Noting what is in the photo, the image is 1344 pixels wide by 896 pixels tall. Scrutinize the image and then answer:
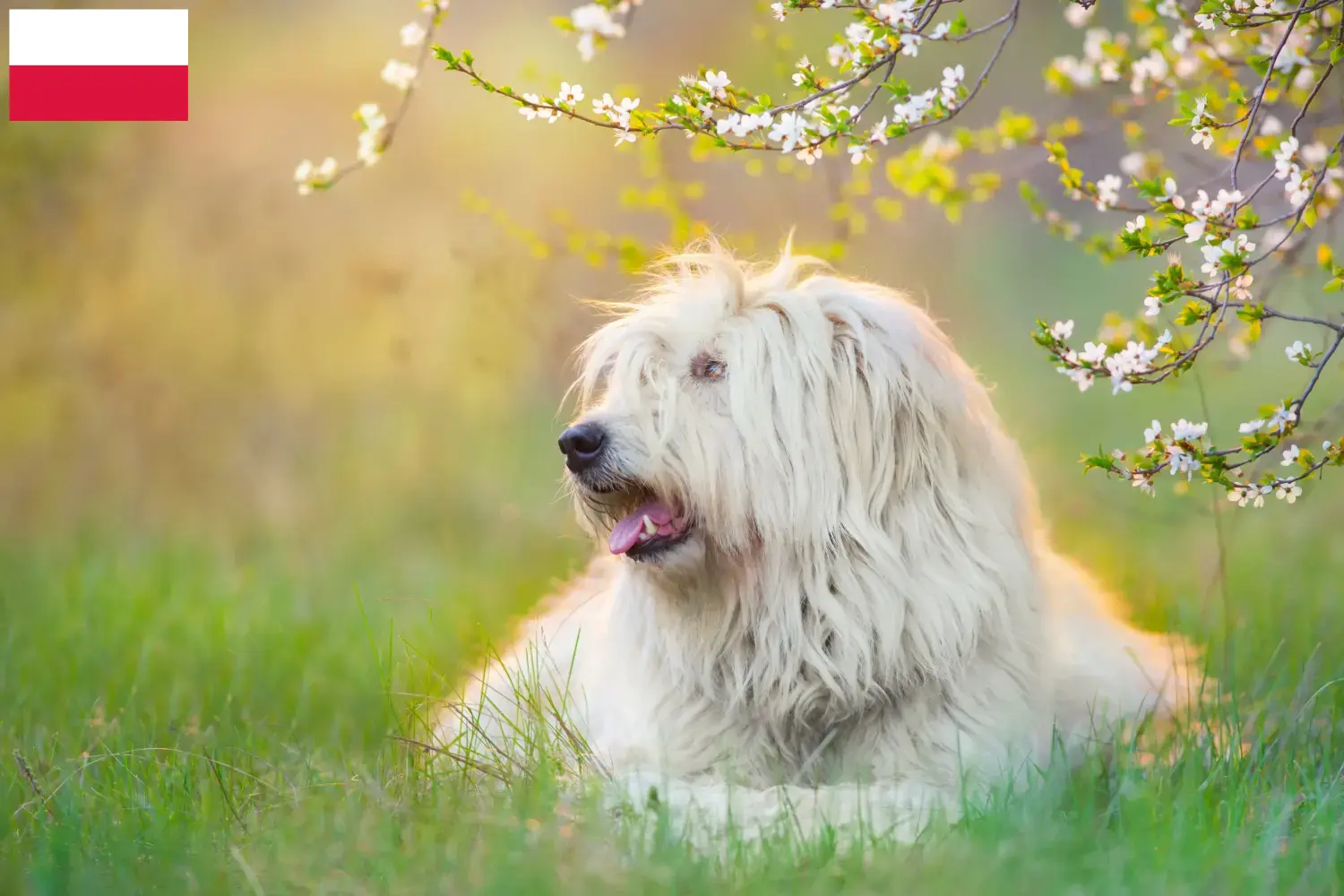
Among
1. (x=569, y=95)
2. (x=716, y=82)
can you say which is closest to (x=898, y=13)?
(x=716, y=82)

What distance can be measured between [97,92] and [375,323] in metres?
2.15

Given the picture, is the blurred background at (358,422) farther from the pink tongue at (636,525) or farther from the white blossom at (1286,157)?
the white blossom at (1286,157)

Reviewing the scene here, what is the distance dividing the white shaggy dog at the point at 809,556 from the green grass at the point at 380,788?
344 millimetres

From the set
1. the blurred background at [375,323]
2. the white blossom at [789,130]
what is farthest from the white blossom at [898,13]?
the blurred background at [375,323]

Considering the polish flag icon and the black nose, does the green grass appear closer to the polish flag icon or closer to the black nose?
the black nose

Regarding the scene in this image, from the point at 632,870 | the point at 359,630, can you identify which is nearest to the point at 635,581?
the point at 632,870

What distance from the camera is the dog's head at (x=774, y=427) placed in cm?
342

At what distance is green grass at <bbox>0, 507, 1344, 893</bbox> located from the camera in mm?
2639

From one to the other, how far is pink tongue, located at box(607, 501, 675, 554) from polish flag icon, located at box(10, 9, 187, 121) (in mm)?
3826

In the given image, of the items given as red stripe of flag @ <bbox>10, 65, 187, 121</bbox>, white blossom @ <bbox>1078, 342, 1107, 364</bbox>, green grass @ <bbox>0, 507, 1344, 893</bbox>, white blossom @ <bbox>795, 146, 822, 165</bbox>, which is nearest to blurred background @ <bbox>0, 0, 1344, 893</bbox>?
green grass @ <bbox>0, 507, 1344, 893</bbox>

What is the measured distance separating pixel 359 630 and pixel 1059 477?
414cm

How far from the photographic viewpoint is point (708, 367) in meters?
3.60

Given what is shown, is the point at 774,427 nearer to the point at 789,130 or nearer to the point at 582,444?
the point at 582,444

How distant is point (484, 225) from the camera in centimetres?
869
